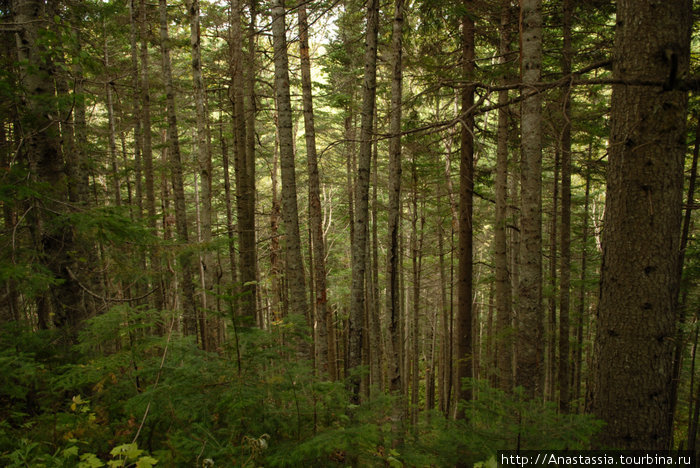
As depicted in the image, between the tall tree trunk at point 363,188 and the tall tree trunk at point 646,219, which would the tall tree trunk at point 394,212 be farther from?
the tall tree trunk at point 646,219

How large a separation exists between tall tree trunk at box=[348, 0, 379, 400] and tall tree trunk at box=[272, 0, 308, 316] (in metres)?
1.39

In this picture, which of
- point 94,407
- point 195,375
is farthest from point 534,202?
point 94,407

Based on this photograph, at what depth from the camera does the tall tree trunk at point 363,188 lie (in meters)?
6.21

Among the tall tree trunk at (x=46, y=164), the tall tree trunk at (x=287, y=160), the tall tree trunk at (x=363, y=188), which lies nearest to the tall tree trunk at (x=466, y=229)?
the tall tree trunk at (x=363, y=188)

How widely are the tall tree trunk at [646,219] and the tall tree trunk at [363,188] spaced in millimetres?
3629

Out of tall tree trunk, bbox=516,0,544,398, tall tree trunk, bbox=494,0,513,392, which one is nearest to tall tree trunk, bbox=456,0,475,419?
tall tree trunk, bbox=494,0,513,392

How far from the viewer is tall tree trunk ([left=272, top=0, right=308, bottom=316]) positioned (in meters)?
7.07

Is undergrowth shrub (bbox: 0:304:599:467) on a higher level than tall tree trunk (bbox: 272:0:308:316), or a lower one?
lower

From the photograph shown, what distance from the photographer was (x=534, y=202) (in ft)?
17.2

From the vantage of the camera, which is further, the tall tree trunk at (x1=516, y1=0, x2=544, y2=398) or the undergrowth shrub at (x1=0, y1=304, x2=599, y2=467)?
the tall tree trunk at (x1=516, y1=0, x2=544, y2=398)

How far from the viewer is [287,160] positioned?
7.39 metres

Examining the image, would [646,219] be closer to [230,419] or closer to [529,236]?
[529,236]

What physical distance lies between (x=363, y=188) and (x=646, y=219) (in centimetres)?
409

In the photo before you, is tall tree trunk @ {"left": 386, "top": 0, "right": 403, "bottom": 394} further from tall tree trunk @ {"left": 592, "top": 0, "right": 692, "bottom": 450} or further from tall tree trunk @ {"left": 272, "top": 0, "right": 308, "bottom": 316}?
tall tree trunk @ {"left": 592, "top": 0, "right": 692, "bottom": 450}
